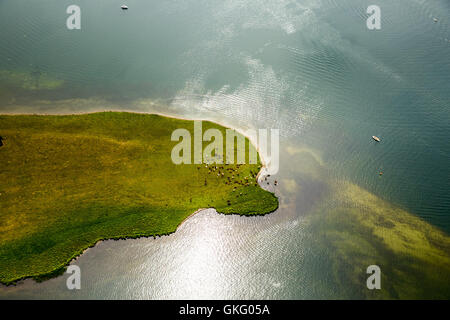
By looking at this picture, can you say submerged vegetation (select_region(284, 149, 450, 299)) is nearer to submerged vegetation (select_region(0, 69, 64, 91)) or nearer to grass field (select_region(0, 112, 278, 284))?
grass field (select_region(0, 112, 278, 284))

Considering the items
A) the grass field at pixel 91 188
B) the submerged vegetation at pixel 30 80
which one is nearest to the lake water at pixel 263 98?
the submerged vegetation at pixel 30 80

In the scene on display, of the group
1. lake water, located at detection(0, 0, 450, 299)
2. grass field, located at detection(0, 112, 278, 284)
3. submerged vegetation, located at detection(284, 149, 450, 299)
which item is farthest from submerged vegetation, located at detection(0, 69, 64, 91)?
submerged vegetation, located at detection(284, 149, 450, 299)

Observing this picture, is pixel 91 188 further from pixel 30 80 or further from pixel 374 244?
pixel 374 244

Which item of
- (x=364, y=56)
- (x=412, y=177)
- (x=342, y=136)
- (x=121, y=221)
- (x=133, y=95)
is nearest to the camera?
(x=121, y=221)

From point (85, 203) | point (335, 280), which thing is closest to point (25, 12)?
point (85, 203)

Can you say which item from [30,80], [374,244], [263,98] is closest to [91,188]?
[30,80]

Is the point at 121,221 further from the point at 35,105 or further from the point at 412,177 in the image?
the point at 412,177
